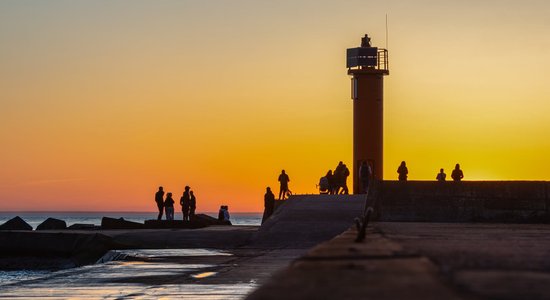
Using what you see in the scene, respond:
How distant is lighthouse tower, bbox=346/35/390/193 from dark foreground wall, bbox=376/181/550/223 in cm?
2583

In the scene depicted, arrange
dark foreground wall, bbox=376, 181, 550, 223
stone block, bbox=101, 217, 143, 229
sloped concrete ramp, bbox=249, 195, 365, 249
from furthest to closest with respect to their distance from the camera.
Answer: stone block, bbox=101, 217, 143, 229, sloped concrete ramp, bbox=249, 195, 365, 249, dark foreground wall, bbox=376, 181, 550, 223

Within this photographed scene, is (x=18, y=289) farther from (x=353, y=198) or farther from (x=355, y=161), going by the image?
(x=355, y=161)

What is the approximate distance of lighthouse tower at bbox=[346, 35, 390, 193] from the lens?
4831 cm

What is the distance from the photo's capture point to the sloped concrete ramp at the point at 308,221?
26.4 meters

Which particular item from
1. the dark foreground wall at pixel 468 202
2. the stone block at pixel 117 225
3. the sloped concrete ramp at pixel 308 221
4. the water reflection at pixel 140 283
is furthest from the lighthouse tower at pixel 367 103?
the water reflection at pixel 140 283

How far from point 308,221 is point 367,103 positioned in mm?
20885

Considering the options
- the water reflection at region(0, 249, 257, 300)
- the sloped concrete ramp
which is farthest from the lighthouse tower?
the water reflection at region(0, 249, 257, 300)

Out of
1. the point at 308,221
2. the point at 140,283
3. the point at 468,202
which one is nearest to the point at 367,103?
the point at 308,221

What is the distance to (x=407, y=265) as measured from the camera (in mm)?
5090

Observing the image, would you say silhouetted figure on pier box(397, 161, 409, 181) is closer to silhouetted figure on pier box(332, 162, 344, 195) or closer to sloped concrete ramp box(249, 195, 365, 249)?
silhouetted figure on pier box(332, 162, 344, 195)

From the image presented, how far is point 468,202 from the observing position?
69.2 feet

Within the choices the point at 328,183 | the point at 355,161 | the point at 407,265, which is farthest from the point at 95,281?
the point at 355,161

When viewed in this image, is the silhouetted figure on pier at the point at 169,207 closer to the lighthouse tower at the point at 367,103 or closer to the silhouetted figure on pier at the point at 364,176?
the silhouetted figure on pier at the point at 364,176

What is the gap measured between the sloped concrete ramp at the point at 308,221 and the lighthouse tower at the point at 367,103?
49.0ft
